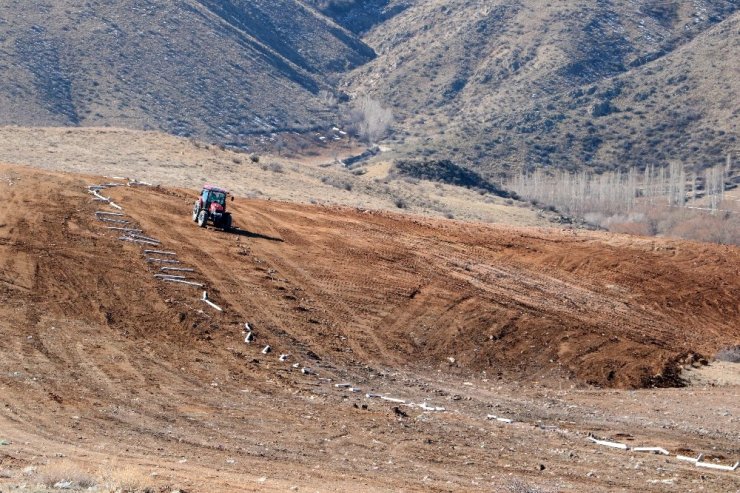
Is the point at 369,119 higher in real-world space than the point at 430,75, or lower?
lower

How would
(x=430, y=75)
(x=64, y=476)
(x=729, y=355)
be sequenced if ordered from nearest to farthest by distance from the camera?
(x=64, y=476)
(x=729, y=355)
(x=430, y=75)

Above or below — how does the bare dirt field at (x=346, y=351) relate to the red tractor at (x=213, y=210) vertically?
below

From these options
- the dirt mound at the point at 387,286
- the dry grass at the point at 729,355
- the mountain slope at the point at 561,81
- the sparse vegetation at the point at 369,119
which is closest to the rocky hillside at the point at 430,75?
the mountain slope at the point at 561,81

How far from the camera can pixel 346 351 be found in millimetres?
25984

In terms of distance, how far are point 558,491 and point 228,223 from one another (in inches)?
832

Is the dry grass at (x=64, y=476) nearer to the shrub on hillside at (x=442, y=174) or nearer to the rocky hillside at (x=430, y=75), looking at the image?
the shrub on hillside at (x=442, y=174)

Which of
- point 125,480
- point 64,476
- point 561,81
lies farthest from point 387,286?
point 561,81

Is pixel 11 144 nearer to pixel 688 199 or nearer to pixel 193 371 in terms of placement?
pixel 193 371

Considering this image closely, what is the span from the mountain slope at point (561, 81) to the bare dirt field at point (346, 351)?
6222cm

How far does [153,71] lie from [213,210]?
74955 mm

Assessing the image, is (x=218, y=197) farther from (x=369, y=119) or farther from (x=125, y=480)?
(x=369, y=119)

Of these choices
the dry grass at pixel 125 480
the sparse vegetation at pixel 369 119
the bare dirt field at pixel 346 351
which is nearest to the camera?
the dry grass at pixel 125 480

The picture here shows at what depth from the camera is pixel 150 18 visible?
117 metres

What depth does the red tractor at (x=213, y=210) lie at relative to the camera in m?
34.8
